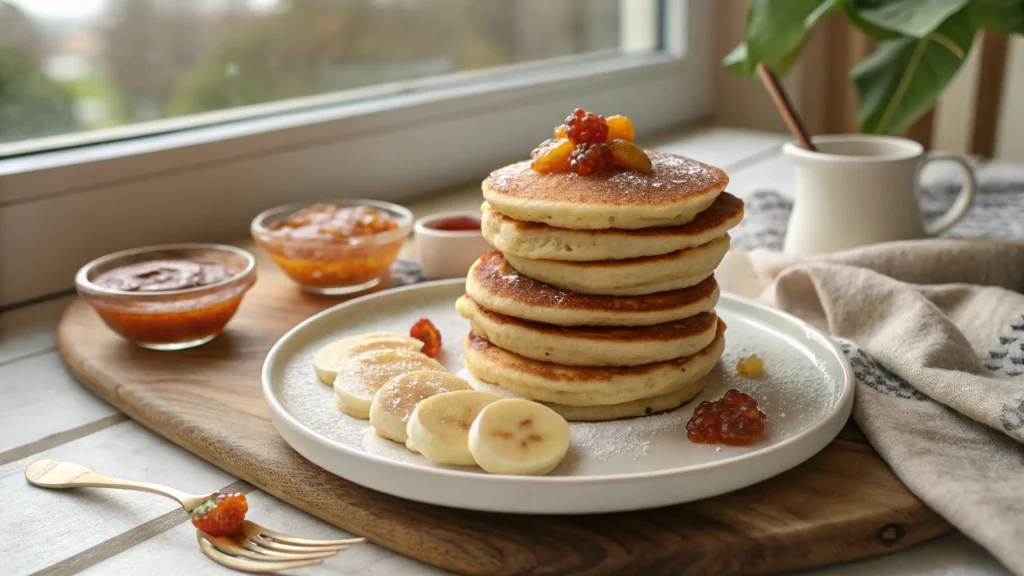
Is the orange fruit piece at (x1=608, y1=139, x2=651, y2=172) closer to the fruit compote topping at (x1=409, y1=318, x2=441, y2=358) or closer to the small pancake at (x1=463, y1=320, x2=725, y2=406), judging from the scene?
the small pancake at (x1=463, y1=320, x2=725, y2=406)

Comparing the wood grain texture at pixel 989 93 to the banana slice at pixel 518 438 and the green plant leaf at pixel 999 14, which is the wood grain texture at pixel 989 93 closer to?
the green plant leaf at pixel 999 14

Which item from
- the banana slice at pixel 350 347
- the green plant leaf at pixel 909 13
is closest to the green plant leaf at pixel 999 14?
the green plant leaf at pixel 909 13

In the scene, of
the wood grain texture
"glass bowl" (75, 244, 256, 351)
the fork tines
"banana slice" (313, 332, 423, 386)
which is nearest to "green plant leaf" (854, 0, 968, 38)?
"banana slice" (313, 332, 423, 386)

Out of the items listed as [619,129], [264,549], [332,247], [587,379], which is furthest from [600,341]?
[332,247]

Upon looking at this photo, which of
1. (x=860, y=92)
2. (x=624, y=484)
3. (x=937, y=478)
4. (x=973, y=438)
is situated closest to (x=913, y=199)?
(x=860, y=92)

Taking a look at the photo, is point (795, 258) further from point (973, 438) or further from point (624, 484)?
point (624, 484)

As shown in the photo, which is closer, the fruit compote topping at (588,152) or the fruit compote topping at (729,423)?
the fruit compote topping at (729,423)
